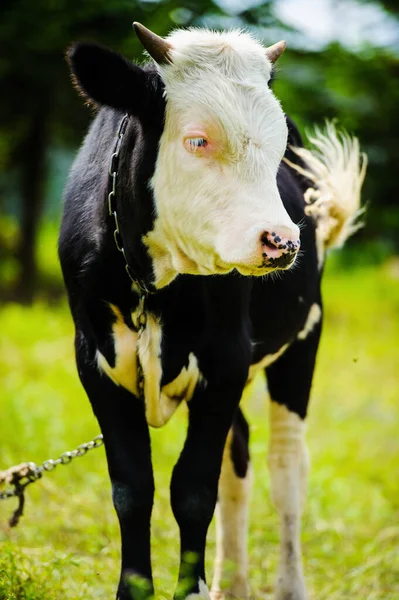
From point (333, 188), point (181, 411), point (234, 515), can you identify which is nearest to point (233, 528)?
point (234, 515)

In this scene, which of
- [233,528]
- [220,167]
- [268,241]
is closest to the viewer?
[268,241]

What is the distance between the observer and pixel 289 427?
512 cm

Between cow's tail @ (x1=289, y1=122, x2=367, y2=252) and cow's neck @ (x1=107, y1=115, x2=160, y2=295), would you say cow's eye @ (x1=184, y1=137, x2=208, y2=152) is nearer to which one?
cow's neck @ (x1=107, y1=115, x2=160, y2=295)

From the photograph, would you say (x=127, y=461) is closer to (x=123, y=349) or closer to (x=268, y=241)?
(x=123, y=349)

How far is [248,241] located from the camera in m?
3.19

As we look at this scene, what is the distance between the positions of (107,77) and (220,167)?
1.57 feet

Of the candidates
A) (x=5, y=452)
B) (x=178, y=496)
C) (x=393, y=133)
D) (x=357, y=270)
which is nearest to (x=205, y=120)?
(x=178, y=496)

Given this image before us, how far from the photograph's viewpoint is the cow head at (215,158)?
10.6ft

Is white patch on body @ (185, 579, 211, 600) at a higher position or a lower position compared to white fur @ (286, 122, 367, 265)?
lower

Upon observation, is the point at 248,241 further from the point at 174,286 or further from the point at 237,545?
the point at 237,545

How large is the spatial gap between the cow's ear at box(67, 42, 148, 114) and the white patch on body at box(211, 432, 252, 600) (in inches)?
82.2

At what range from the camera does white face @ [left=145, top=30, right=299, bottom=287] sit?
321 centimetres

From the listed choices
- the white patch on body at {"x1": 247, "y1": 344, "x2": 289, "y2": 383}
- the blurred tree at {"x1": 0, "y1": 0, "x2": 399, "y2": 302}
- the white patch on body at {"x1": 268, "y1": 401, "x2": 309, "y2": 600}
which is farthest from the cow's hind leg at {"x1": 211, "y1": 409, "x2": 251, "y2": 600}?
the blurred tree at {"x1": 0, "y1": 0, "x2": 399, "y2": 302}

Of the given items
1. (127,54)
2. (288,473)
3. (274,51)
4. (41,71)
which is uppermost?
(41,71)
